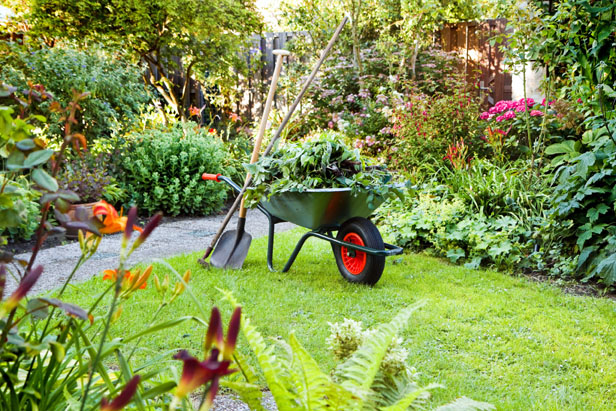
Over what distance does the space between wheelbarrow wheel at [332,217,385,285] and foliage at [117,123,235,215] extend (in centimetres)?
256

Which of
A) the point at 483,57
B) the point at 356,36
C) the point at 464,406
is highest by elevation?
the point at 356,36

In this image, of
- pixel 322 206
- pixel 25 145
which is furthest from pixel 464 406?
pixel 322 206

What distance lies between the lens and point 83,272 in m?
3.43

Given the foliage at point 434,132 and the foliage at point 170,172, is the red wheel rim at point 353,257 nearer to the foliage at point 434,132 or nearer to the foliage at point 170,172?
the foliage at point 434,132

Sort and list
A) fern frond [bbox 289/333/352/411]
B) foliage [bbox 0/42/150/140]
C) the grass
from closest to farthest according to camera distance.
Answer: fern frond [bbox 289/333/352/411], the grass, foliage [bbox 0/42/150/140]

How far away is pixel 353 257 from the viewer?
333cm

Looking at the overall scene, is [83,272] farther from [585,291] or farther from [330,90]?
[330,90]

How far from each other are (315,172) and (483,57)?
230 inches

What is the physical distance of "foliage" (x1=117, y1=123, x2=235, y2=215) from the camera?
17.9 feet

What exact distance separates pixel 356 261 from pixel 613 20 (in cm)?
209

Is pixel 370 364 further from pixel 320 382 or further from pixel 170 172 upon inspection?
pixel 170 172

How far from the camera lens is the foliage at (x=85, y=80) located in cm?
501

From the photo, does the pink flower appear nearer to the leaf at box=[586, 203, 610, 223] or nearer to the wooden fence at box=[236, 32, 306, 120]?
the leaf at box=[586, 203, 610, 223]

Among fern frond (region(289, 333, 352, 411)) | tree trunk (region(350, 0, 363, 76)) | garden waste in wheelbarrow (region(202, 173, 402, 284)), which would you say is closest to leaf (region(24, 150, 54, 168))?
fern frond (region(289, 333, 352, 411))
